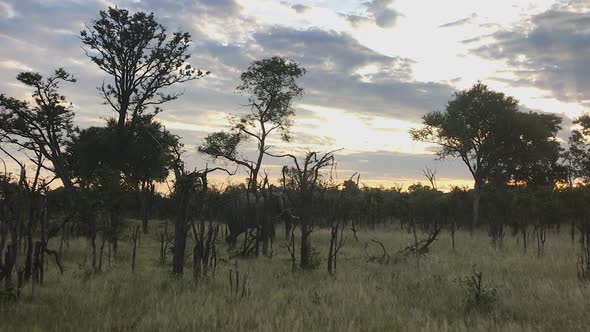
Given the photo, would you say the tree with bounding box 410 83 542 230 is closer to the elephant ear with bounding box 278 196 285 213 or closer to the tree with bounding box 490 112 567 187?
the tree with bounding box 490 112 567 187

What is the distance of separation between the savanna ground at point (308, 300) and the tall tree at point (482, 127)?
861 inches

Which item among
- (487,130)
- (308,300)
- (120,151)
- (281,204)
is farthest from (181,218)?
(487,130)

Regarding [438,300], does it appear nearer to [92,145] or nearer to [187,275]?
[187,275]

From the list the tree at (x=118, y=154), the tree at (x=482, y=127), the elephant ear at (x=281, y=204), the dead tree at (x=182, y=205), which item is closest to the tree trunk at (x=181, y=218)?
the dead tree at (x=182, y=205)

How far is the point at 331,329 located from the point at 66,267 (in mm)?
9921

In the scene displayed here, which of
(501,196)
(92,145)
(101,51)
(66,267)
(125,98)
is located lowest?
(66,267)

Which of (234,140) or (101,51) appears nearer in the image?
(101,51)

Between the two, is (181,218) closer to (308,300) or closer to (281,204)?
(308,300)

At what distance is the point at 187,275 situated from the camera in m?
12.4

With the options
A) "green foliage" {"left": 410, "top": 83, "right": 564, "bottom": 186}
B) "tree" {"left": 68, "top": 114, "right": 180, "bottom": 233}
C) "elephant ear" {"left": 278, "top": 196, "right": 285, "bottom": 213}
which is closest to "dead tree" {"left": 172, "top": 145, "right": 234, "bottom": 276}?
"elephant ear" {"left": 278, "top": 196, "right": 285, "bottom": 213}

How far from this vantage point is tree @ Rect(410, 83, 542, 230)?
114ft

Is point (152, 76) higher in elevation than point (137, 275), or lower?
higher

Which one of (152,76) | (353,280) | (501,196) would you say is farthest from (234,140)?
(353,280)

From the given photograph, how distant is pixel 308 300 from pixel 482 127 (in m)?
30.1
